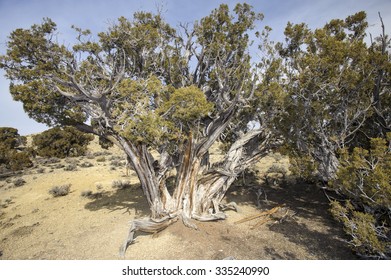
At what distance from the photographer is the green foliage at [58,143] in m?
25.1

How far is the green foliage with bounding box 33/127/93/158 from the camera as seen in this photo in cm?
2514

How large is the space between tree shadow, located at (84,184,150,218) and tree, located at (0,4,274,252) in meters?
2.80

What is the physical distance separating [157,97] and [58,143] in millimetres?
21080

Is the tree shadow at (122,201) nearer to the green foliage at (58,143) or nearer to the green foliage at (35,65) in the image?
the green foliage at (35,65)

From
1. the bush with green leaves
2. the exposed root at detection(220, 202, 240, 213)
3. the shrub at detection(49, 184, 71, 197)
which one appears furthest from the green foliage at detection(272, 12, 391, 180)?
the shrub at detection(49, 184, 71, 197)

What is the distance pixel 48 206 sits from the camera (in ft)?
39.0

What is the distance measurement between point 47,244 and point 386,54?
12.5 m

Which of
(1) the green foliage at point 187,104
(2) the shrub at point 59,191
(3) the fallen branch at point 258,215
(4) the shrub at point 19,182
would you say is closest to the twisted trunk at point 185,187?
(3) the fallen branch at point 258,215

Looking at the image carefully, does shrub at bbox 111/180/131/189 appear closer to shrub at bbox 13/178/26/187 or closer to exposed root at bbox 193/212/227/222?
shrub at bbox 13/178/26/187

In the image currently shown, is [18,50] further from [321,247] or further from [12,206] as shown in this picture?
[321,247]

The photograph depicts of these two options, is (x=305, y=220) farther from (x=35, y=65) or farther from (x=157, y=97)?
(x=35, y=65)

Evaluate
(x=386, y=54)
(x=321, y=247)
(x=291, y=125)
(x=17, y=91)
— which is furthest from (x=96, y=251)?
(x=386, y=54)

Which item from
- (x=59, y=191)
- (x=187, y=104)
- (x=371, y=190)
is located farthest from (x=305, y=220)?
(x=59, y=191)

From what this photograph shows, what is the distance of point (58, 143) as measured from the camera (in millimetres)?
25375
